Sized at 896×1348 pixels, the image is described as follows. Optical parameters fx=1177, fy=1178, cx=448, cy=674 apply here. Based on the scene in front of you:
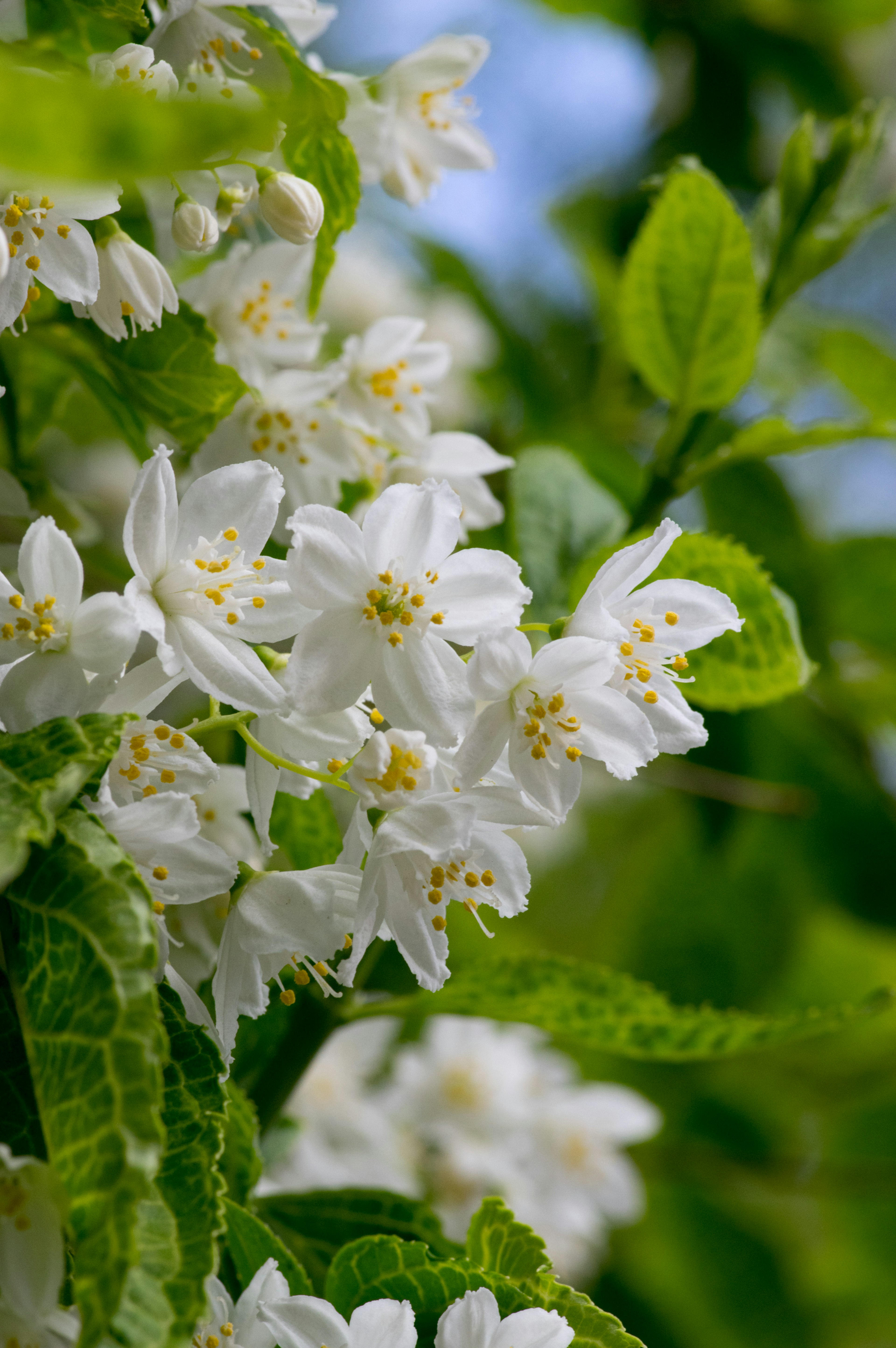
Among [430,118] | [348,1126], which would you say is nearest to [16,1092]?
[430,118]

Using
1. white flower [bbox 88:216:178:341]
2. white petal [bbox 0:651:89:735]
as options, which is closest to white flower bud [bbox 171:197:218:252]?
white flower [bbox 88:216:178:341]

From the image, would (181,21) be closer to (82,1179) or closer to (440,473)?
(440,473)

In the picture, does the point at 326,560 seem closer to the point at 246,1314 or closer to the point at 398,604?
the point at 398,604

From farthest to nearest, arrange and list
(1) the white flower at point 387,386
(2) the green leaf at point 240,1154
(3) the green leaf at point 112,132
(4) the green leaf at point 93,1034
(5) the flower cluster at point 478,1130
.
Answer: (5) the flower cluster at point 478,1130, (1) the white flower at point 387,386, (2) the green leaf at point 240,1154, (4) the green leaf at point 93,1034, (3) the green leaf at point 112,132

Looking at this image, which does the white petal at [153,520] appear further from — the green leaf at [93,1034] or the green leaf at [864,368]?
the green leaf at [864,368]

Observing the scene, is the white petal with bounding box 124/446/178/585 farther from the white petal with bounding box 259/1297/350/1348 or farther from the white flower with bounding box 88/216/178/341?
the white petal with bounding box 259/1297/350/1348

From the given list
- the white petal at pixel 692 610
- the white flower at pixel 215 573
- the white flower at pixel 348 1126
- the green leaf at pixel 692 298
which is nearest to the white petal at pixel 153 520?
→ the white flower at pixel 215 573

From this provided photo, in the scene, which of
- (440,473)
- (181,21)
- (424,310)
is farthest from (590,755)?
(424,310)
